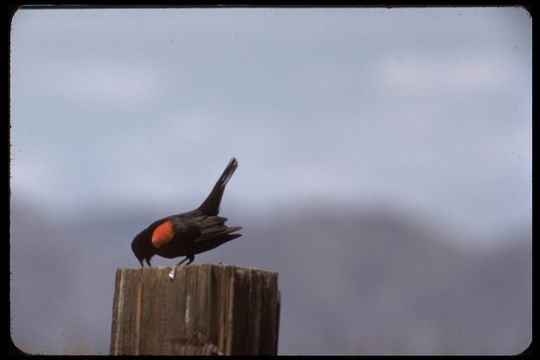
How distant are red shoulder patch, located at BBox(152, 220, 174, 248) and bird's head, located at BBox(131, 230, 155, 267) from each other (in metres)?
0.41

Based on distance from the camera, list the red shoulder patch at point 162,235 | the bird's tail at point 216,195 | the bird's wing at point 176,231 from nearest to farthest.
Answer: the bird's wing at point 176,231 < the red shoulder patch at point 162,235 < the bird's tail at point 216,195

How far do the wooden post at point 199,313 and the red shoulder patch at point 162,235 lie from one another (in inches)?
175

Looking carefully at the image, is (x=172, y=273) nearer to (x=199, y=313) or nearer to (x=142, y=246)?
(x=199, y=313)

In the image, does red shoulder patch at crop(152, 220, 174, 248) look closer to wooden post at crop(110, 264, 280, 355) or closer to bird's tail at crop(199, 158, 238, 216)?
bird's tail at crop(199, 158, 238, 216)

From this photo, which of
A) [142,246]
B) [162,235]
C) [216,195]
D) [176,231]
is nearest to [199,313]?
[176,231]

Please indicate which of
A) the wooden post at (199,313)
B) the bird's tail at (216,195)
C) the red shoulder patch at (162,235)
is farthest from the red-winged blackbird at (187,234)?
the wooden post at (199,313)

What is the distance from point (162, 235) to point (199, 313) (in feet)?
15.6

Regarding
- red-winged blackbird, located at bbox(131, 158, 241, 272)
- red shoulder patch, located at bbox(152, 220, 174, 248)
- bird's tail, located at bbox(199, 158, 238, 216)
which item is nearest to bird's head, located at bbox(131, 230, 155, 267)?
red-winged blackbird, located at bbox(131, 158, 241, 272)

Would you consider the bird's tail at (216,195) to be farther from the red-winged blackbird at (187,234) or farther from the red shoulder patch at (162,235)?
the red shoulder patch at (162,235)

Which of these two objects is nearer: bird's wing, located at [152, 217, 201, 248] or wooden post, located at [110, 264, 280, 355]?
wooden post, located at [110, 264, 280, 355]

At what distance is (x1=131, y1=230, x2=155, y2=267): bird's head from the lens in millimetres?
8386

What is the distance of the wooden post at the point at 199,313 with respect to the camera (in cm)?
313

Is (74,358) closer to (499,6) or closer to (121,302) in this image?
(121,302)

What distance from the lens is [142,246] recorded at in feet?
27.9
